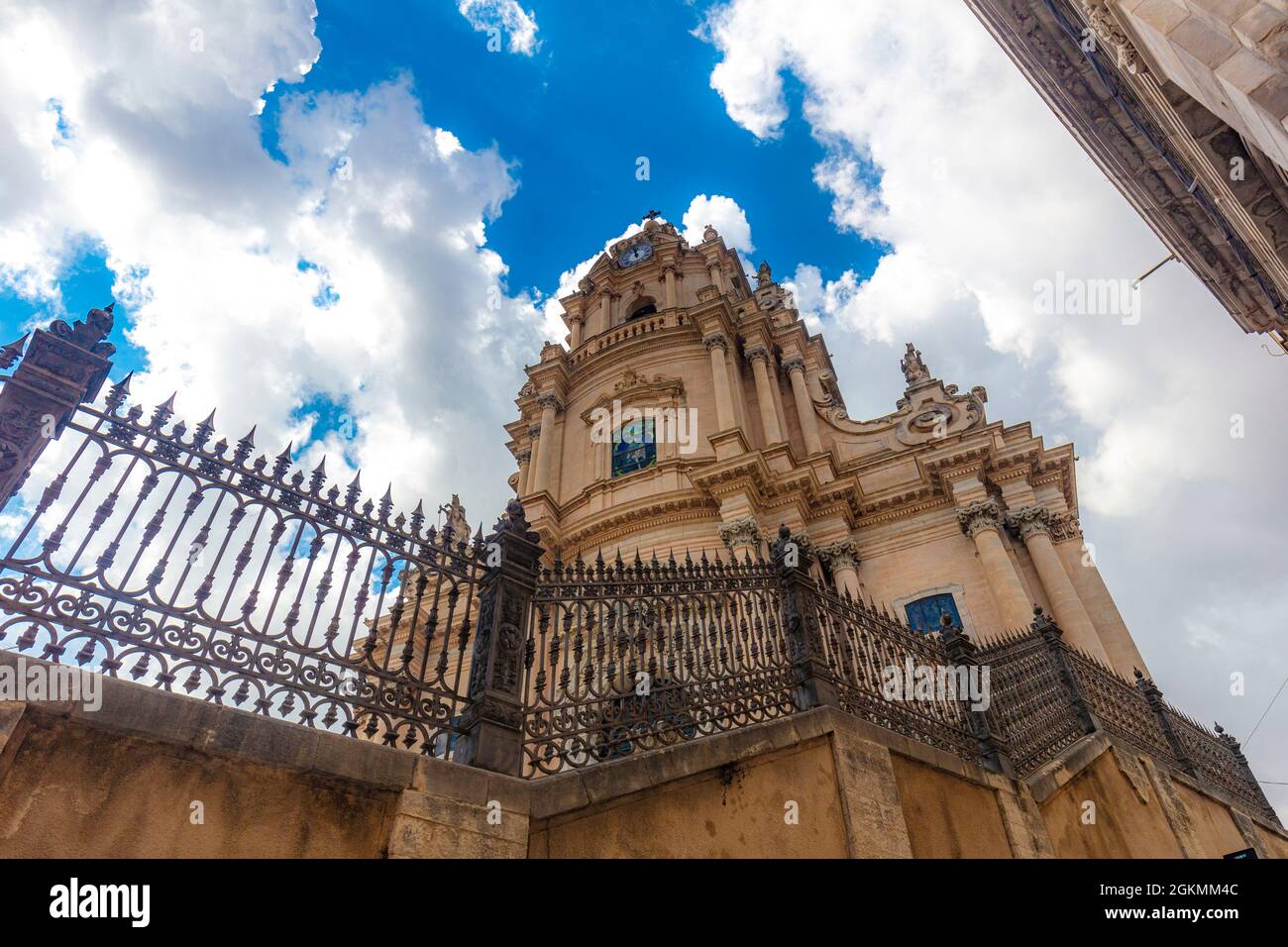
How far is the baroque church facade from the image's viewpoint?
1800 cm

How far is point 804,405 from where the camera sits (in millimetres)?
24672

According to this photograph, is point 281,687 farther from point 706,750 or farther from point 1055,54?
point 1055,54

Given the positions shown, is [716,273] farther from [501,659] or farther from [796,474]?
[501,659]

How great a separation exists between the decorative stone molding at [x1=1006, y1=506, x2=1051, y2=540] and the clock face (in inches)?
845

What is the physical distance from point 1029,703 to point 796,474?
1177 centimetres

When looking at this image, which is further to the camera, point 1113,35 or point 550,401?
point 550,401

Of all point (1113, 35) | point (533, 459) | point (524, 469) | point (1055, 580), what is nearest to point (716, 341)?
point (533, 459)

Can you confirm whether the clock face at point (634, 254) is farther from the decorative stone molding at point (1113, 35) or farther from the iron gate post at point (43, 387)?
the iron gate post at point (43, 387)

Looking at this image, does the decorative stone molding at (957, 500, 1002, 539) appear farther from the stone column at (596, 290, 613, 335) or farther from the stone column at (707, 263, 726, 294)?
the stone column at (596, 290, 613, 335)

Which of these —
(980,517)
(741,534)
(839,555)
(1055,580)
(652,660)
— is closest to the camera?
(652,660)

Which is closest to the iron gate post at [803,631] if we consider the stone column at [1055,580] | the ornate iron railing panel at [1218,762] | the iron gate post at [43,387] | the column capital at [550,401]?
the iron gate post at [43,387]

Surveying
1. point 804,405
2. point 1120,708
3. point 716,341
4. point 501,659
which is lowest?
point 501,659

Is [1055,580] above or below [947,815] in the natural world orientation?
above

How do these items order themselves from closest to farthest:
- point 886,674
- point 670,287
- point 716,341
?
point 886,674
point 716,341
point 670,287
